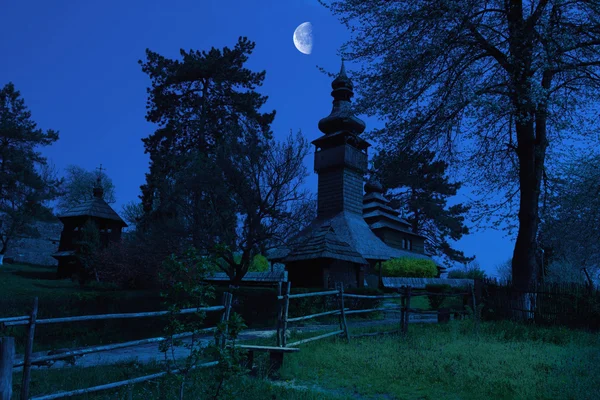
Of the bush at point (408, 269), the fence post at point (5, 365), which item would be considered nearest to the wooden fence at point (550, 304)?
the fence post at point (5, 365)

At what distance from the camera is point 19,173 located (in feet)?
115

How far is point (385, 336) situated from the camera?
482 inches

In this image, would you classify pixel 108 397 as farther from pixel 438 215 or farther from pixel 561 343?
pixel 438 215

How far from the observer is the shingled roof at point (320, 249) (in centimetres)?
1952

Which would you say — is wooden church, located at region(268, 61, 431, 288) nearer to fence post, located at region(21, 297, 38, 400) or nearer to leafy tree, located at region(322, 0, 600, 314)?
leafy tree, located at region(322, 0, 600, 314)

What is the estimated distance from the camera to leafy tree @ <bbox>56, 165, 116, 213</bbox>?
55562 millimetres

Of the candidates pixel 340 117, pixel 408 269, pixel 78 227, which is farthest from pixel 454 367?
pixel 78 227

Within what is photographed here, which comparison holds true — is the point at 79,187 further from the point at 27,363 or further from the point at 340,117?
the point at 27,363

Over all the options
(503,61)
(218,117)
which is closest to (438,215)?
(218,117)

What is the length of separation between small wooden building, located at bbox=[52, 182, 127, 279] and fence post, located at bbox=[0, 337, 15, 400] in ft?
101

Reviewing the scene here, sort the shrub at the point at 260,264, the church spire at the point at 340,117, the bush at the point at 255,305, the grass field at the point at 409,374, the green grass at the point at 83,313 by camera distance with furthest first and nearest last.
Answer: the church spire at the point at 340,117, the shrub at the point at 260,264, the bush at the point at 255,305, the green grass at the point at 83,313, the grass field at the point at 409,374

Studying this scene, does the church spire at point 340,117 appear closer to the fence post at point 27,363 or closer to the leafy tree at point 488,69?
the leafy tree at point 488,69

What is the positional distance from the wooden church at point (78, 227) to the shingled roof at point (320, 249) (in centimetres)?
1929

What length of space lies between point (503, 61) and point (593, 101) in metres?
4.08
